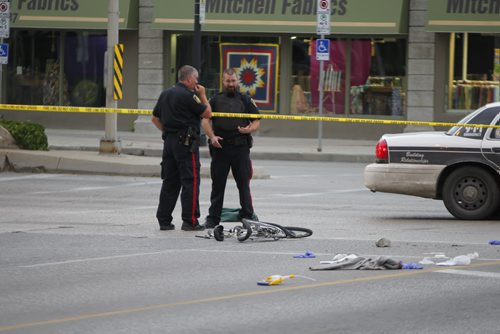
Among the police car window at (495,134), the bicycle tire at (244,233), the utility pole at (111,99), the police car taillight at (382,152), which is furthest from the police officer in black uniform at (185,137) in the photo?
the utility pole at (111,99)

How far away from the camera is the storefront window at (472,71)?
29.6m

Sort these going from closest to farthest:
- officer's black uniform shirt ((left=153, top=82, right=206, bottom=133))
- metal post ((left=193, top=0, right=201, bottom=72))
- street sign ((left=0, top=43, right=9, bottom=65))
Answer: officer's black uniform shirt ((left=153, top=82, right=206, bottom=133)) → metal post ((left=193, top=0, right=201, bottom=72)) → street sign ((left=0, top=43, right=9, bottom=65))

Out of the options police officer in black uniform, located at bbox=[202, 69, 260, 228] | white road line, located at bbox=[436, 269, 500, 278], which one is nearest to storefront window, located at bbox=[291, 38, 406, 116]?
police officer in black uniform, located at bbox=[202, 69, 260, 228]

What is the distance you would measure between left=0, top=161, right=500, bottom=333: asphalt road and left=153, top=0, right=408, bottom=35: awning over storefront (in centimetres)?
1249

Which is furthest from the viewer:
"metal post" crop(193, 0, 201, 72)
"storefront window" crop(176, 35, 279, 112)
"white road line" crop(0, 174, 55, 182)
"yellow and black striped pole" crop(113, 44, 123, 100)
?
"storefront window" crop(176, 35, 279, 112)

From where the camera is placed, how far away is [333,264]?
430 inches

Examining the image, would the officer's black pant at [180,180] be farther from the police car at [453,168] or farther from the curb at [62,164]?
the curb at [62,164]

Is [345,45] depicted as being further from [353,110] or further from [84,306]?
[84,306]

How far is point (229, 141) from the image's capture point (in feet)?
45.6

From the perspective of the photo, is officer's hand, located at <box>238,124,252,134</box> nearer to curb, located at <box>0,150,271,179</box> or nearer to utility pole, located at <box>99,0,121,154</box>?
curb, located at <box>0,150,271,179</box>

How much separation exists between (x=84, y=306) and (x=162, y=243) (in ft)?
12.2

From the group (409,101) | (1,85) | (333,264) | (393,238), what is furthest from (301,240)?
(1,85)

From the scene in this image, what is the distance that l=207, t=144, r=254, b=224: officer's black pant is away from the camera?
13969mm

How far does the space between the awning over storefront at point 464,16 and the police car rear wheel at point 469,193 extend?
1429 cm
